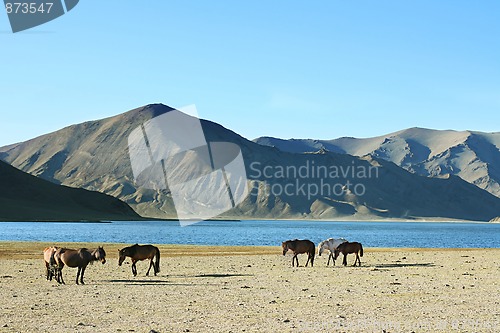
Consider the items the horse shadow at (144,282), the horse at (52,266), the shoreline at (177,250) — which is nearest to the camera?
the horse shadow at (144,282)

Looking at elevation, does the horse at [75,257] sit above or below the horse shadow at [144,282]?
above

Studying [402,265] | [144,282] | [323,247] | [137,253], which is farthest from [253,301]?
[323,247]

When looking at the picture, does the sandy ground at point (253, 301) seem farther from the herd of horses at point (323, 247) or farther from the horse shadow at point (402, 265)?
the horse shadow at point (402, 265)

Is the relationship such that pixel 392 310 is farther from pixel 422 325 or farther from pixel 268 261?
pixel 268 261

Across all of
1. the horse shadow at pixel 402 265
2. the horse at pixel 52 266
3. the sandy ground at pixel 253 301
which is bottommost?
the horse shadow at pixel 402 265

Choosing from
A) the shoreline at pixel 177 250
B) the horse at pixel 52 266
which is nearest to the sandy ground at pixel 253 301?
the horse at pixel 52 266

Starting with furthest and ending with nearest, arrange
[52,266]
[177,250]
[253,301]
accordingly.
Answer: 1. [177,250]
2. [52,266]
3. [253,301]

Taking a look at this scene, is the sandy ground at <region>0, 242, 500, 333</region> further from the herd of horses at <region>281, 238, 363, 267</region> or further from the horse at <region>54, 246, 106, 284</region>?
the herd of horses at <region>281, 238, 363, 267</region>

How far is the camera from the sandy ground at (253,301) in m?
17.1

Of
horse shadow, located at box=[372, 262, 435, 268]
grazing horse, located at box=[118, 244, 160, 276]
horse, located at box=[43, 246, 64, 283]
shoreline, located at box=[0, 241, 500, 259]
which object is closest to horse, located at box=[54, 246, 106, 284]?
horse, located at box=[43, 246, 64, 283]

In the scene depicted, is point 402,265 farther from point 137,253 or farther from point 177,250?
point 177,250

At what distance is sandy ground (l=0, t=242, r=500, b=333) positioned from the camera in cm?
1714

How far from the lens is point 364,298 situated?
22.5m

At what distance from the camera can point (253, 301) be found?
71.4 ft
